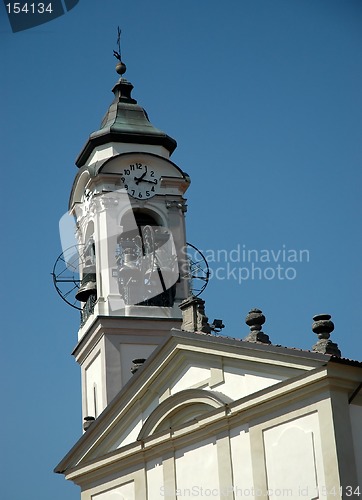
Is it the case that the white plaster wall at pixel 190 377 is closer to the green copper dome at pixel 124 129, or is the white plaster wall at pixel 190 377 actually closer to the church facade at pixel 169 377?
the church facade at pixel 169 377

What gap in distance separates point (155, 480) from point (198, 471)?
1275 mm

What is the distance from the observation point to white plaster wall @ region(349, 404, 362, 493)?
2300 cm

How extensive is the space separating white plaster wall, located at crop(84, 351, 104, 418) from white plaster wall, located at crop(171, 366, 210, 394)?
6053 millimetres

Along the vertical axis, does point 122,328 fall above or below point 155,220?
below

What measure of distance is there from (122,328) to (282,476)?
31.9 ft

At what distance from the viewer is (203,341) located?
25.9 metres

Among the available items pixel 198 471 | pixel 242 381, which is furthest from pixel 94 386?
pixel 242 381

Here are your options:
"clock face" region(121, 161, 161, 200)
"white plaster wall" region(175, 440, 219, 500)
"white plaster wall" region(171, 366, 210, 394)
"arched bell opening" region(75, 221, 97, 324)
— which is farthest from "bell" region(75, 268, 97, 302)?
"white plaster wall" region(175, 440, 219, 500)

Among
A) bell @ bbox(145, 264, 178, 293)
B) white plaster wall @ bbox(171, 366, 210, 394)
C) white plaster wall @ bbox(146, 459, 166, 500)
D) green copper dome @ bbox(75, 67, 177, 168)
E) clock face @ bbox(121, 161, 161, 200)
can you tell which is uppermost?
green copper dome @ bbox(75, 67, 177, 168)

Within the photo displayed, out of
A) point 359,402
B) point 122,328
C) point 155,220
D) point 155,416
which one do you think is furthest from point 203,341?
point 155,220

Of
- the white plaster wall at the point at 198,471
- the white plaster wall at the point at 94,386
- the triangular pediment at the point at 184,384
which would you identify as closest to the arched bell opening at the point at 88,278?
the white plaster wall at the point at 94,386

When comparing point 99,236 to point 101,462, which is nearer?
point 101,462

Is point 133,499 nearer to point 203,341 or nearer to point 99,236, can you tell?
point 203,341

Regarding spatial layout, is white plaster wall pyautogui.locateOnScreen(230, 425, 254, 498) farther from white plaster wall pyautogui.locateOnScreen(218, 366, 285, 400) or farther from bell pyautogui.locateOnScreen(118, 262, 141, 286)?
bell pyautogui.locateOnScreen(118, 262, 141, 286)
